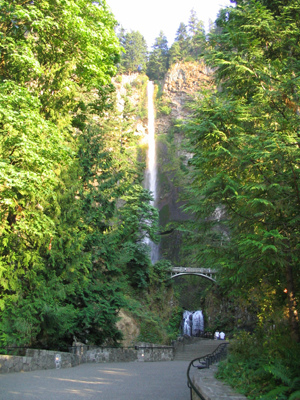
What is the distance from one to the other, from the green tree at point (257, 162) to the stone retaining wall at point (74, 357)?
5.30m

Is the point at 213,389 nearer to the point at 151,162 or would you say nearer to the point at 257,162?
the point at 257,162

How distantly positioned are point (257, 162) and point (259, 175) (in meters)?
1.15

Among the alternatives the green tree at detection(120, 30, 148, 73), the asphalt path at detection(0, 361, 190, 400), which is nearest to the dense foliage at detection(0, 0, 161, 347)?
the asphalt path at detection(0, 361, 190, 400)

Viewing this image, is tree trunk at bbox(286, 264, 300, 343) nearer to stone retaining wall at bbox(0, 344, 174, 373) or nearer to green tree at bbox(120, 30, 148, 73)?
stone retaining wall at bbox(0, 344, 174, 373)

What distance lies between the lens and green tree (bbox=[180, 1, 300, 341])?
23.5 feet

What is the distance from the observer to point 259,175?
912cm

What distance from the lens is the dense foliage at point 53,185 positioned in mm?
9023

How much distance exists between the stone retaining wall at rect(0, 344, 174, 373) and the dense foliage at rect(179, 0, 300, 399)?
5.39 m

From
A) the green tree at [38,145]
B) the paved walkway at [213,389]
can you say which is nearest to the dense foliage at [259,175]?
the paved walkway at [213,389]

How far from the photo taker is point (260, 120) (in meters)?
9.42

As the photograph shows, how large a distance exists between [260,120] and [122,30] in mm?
72356

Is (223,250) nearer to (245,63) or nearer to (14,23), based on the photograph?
(245,63)

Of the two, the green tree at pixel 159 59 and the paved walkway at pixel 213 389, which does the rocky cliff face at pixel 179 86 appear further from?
the paved walkway at pixel 213 389

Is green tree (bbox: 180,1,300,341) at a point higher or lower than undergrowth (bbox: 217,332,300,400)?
higher
